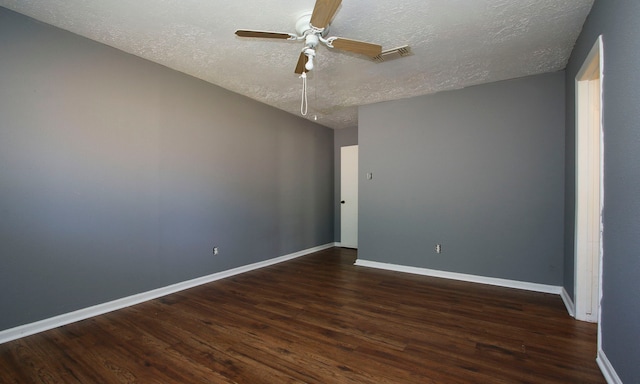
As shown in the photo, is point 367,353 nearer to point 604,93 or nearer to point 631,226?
point 631,226

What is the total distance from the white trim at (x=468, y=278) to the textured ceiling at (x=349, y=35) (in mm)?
2581

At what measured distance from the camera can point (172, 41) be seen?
106 inches

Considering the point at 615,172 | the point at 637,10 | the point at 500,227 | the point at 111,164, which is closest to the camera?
the point at 637,10

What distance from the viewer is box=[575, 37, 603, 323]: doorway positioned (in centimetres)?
251

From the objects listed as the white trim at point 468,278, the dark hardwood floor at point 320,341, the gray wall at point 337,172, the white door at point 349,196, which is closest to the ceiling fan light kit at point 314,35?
the dark hardwood floor at point 320,341

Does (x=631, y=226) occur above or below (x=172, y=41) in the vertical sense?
below

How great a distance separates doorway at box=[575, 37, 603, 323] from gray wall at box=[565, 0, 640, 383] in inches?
31.4

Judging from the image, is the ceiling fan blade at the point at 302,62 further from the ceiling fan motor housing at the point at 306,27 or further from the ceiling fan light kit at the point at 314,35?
the ceiling fan motor housing at the point at 306,27

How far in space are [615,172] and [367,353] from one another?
1.95 m

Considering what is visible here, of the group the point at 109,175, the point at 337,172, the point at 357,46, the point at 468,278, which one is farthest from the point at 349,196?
the point at 109,175

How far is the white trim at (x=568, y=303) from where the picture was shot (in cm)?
268

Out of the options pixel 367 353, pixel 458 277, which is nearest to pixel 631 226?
pixel 367 353

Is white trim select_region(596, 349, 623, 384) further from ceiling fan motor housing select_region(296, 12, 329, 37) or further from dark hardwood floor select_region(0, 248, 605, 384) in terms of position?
ceiling fan motor housing select_region(296, 12, 329, 37)

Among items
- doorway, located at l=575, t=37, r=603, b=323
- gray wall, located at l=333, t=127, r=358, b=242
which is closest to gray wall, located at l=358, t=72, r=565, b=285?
doorway, located at l=575, t=37, r=603, b=323
